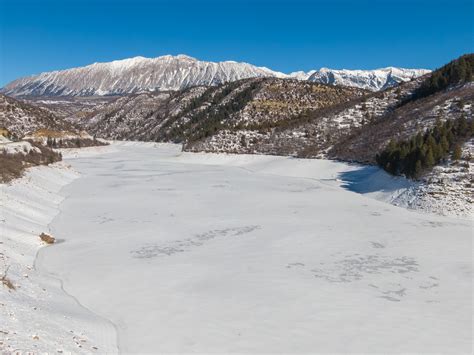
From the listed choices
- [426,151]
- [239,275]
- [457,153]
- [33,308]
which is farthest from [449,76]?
[33,308]

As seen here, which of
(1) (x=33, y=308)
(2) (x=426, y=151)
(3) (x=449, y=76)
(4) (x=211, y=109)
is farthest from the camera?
(4) (x=211, y=109)

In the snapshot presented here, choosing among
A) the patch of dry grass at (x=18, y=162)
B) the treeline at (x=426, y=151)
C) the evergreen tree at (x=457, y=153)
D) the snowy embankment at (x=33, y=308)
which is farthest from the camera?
the treeline at (x=426, y=151)

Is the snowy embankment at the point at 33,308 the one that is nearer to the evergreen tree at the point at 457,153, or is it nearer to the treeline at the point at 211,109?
the evergreen tree at the point at 457,153

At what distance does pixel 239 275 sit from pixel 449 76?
74.0 metres

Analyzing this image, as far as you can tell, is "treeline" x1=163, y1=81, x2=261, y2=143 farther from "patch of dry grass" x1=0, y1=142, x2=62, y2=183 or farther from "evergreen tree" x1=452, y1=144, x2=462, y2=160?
"evergreen tree" x1=452, y1=144, x2=462, y2=160

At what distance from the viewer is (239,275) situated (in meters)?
19.0

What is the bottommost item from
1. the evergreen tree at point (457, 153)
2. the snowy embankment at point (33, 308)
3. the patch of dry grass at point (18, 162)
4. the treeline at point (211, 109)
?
the snowy embankment at point (33, 308)

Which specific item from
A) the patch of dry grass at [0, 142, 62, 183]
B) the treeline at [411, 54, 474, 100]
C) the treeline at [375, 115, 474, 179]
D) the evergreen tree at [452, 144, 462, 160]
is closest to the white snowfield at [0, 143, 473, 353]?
the patch of dry grass at [0, 142, 62, 183]

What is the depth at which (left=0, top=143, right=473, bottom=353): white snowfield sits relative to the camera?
13250 millimetres

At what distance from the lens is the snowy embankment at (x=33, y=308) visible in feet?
38.0

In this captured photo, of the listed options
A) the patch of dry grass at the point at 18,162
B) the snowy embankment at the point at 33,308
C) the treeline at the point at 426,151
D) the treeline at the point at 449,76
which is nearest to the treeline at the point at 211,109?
the treeline at the point at 449,76

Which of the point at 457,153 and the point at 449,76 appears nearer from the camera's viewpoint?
the point at 457,153

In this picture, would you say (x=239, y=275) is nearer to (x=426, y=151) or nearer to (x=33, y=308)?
(x=33, y=308)

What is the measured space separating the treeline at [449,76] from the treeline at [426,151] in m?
32.6
